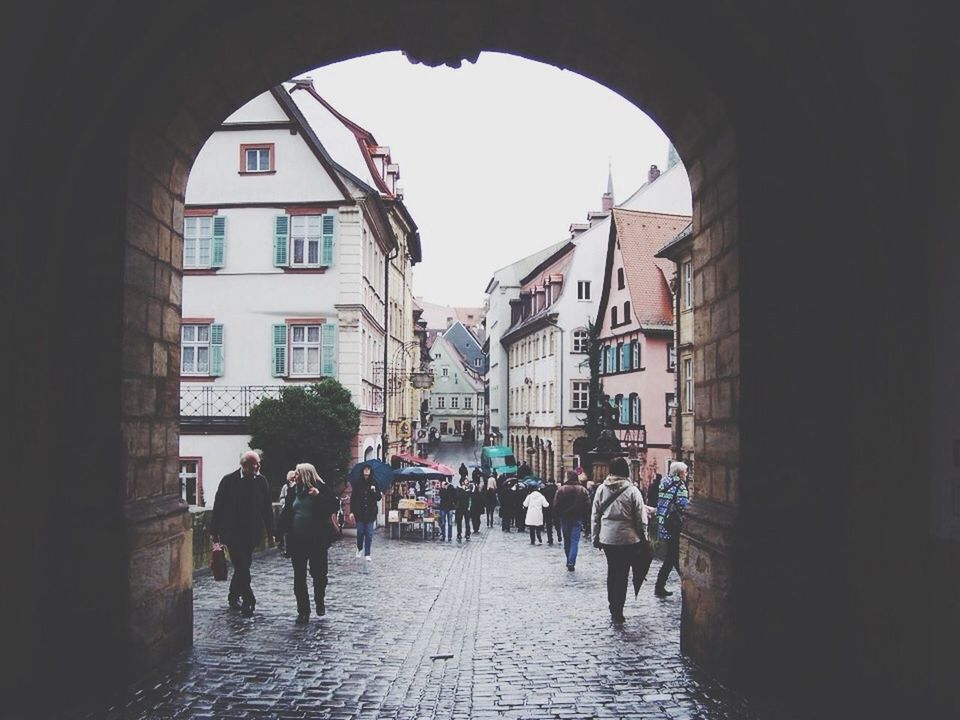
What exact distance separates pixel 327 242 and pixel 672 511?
18.3 metres

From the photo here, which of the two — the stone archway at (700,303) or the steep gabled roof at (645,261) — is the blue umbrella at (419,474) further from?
the steep gabled roof at (645,261)

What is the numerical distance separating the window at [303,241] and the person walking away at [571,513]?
13.5 metres

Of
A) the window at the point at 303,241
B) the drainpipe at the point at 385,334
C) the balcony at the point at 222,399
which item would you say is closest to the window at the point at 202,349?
the balcony at the point at 222,399

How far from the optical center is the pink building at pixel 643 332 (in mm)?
40312

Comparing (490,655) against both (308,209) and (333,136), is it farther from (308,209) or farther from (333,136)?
(333,136)

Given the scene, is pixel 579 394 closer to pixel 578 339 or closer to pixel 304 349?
pixel 578 339

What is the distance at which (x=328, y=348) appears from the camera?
91.5 ft

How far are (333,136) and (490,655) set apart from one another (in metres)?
27.0

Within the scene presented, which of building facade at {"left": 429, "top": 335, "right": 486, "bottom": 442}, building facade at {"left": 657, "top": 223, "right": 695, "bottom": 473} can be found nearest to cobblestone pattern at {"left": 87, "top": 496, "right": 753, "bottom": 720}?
building facade at {"left": 657, "top": 223, "right": 695, "bottom": 473}

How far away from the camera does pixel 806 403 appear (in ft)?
23.8

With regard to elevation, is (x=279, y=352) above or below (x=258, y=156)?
below

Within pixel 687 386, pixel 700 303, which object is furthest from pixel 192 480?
pixel 700 303

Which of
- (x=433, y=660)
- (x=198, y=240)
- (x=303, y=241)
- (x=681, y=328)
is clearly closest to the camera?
(x=433, y=660)

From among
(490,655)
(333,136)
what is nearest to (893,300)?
(490,655)
